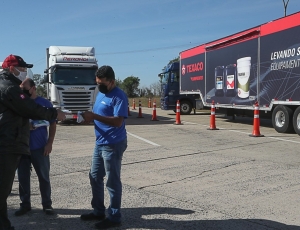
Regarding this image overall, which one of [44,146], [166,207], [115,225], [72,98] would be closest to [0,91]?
[44,146]

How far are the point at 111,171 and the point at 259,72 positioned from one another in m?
11.5

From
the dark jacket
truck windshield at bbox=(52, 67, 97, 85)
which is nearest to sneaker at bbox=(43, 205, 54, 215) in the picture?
the dark jacket

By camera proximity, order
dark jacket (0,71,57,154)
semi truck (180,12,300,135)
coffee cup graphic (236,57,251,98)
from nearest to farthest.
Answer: dark jacket (0,71,57,154), semi truck (180,12,300,135), coffee cup graphic (236,57,251,98)

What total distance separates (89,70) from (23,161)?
1368 centimetres

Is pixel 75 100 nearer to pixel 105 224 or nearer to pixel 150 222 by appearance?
pixel 150 222

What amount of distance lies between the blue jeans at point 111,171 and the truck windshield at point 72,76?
1391 cm

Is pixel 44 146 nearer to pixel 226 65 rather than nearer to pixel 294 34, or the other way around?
pixel 294 34

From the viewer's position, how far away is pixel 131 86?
58.0 metres

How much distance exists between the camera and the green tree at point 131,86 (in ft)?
189

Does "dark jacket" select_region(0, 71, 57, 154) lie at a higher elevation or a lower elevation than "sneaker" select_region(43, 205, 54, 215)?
higher

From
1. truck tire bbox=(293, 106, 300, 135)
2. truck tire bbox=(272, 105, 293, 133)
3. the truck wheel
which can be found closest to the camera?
truck tire bbox=(293, 106, 300, 135)

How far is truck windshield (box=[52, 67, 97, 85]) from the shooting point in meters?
18.1

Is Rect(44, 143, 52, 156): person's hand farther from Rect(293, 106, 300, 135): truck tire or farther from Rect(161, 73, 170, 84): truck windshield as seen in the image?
Rect(161, 73, 170, 84): truck windshield

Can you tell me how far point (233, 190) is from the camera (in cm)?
610
